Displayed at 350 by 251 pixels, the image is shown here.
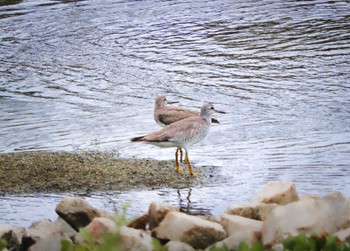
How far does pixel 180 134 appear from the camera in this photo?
11.8 metres

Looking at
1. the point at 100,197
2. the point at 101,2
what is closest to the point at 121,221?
the point at 100,197

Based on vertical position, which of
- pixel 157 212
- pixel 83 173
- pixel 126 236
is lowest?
pixel 83 173

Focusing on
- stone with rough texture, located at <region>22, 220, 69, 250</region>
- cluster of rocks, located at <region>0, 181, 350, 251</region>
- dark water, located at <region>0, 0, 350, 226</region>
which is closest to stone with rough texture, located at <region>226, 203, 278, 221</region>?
cluster of rocks, located at <region>0, 181, 350, 251</region>

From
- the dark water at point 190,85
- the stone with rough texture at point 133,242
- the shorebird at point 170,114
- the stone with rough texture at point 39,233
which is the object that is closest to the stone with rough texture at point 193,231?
the stone with rough texture at point 133,242

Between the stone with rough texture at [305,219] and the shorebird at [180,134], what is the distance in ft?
12.6

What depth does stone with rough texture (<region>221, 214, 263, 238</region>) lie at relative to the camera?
827 centimetres

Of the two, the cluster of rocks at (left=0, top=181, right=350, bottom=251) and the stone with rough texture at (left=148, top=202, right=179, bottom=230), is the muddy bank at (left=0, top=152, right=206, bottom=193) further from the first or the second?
the stone with rough texture at (left=148, top=202, right=179, bottom=230)

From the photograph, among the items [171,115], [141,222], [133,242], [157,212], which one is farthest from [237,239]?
[171,115]

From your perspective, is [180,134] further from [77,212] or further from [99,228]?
[99,228]

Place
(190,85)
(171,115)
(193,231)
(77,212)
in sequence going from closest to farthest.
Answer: (193,231), (77,212), (171,115), (190,85)

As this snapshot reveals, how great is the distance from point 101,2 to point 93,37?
16.1 feet

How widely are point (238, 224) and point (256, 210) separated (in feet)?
1.88

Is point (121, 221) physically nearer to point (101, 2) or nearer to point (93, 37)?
point (93, 37)

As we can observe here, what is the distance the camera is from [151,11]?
84.3 feet
